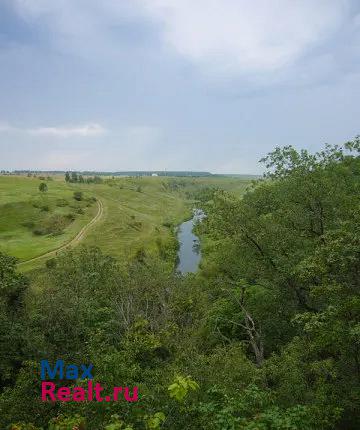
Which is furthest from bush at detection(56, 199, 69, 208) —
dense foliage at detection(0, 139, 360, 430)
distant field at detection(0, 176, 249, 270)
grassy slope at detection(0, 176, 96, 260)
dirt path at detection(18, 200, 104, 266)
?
dense foliage at detection(0, 139, 360, 430)

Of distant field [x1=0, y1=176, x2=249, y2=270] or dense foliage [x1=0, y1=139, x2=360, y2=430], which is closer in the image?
dense foliage [x1=0, y1=139, x2=360, y2=430]

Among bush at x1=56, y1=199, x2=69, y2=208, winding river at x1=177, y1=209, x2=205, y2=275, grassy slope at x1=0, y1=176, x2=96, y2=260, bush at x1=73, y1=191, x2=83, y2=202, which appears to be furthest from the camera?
bush at x1=73, y1=191, x2=83, y2=202

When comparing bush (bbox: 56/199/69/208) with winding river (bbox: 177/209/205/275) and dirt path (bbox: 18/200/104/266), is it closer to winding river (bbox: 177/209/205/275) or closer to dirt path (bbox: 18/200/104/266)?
dirt path (bbox: 18/200/104/266)

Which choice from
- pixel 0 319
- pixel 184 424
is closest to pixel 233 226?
pixel 0 319

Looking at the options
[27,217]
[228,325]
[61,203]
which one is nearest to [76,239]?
[27,217]

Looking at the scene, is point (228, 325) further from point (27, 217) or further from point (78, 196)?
point (78, 196)

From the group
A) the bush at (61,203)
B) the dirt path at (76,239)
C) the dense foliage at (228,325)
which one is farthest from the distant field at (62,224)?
the dense foliage at (228,325)

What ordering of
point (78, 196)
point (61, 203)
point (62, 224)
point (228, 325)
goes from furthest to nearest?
point (78, 196) < point (61, 203) < point (62, 224) < point (228, 325)

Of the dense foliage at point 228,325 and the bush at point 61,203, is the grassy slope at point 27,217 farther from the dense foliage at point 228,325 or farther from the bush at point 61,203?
the dense foliage at point 228,325

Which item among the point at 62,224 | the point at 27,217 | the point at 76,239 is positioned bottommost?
the point at 76,239
